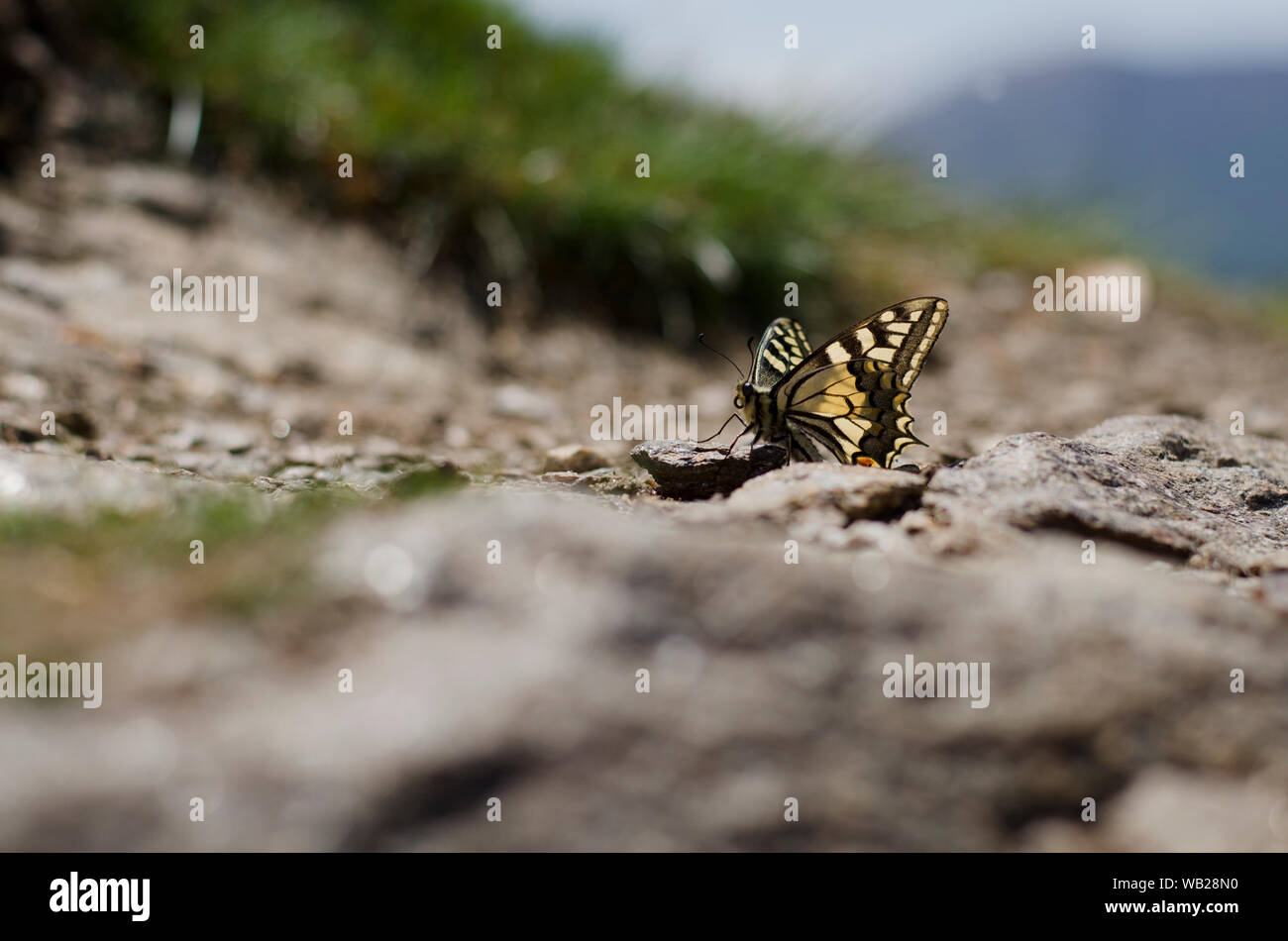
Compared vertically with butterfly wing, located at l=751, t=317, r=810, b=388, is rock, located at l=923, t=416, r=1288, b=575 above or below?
below

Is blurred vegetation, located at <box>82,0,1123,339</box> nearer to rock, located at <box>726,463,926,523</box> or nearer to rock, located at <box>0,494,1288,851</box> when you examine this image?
rock, located at <box>726,463,926,523</box>

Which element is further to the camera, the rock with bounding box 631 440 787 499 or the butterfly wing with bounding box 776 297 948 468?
the butterfly wing with bounding box 776 297 948 468

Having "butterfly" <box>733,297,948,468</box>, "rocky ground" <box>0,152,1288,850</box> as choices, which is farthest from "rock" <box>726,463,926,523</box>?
"butterfly" <box>733,297,948,468</box>

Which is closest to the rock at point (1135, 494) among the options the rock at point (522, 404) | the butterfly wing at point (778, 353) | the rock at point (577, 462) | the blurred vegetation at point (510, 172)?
the butterfly wing at point (778, 353)

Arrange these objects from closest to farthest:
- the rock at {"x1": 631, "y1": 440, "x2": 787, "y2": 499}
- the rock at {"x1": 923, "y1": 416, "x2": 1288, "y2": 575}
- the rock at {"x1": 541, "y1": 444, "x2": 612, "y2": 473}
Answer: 1. the rock at {"x1": 923, "y1": 416, "x2": 1288, "y2": 575}
2. the rock at {"x1": 631, "y1": 440, "x2": 787, "y2": 499}
3. the rock at {"x1": 541, "y1": 444, "x2": 612, "y2": 473}

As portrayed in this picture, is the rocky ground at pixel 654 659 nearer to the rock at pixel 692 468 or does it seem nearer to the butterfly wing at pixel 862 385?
the rock at pixel 692 468

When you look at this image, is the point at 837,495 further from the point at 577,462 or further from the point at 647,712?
the point at 577,462

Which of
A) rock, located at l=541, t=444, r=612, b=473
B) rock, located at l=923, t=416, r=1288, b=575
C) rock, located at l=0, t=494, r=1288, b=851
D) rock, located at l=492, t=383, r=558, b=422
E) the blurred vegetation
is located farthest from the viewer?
the blurred vegetation
